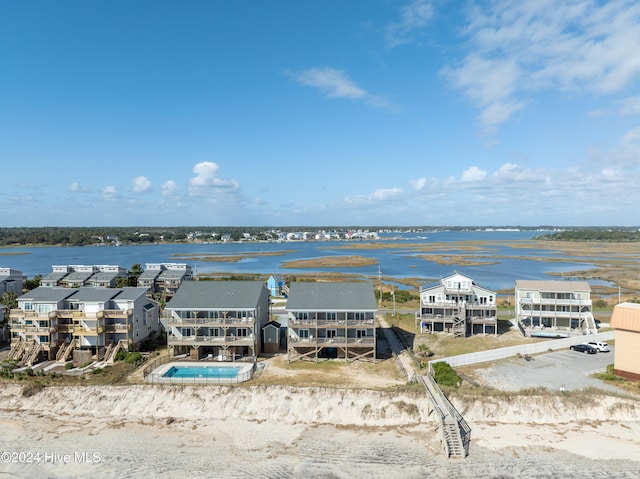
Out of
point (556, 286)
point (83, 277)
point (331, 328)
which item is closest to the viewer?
point (331, 328)

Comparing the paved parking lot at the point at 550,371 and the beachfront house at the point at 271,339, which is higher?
the beachfront house at the point at 271,339

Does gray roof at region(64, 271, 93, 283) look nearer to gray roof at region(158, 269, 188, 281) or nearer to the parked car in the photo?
gray roof at region(158, 269, 188, 281)

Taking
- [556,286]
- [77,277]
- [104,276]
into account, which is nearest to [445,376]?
[556,286]

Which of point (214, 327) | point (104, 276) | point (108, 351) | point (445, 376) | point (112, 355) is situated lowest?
point (445, 376)

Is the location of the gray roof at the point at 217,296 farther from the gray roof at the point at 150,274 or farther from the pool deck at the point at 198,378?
the gray roof at the point at 150,274

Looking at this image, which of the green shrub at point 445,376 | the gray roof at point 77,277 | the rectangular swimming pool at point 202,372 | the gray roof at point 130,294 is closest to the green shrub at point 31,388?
the rectangular swimming pool at point 202,372

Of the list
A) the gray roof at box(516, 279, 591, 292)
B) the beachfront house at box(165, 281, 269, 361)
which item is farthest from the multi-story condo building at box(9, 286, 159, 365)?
the gray roof at box(516, 279, 591, 292)

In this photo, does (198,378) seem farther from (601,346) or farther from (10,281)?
(10,281)
